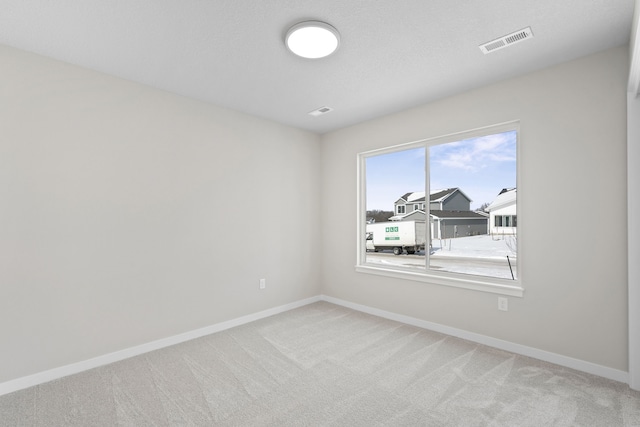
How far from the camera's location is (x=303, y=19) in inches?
79.4

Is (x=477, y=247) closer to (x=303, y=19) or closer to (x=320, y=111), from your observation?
(x=320, y=111)

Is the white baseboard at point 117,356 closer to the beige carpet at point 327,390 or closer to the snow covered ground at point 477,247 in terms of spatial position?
the beige carpet at point 327,390

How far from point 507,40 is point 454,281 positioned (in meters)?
2.26

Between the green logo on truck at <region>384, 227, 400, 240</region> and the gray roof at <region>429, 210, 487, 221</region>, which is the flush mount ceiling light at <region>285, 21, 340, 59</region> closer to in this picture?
the gray roof at <region>429, 210, 487, 221</region>

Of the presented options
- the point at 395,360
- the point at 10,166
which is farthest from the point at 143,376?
the point at 395,360

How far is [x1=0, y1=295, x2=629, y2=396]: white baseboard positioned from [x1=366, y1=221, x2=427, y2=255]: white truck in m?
0.85

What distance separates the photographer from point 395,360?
2709 mm

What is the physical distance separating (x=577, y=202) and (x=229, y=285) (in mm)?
3545

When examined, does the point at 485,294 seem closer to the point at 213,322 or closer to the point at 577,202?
the point at 577,202

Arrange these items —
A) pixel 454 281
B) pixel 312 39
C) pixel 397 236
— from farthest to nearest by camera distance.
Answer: pixel 397 236 < pixel 454 281 < pixel 312 39

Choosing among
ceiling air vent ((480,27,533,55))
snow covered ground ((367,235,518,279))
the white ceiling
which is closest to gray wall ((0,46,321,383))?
the white ceiling

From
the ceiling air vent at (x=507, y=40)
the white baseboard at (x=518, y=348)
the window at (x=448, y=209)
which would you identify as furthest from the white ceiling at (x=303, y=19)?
the white baseboard at (x=518, y=348)

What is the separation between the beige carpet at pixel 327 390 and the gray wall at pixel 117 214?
44cm

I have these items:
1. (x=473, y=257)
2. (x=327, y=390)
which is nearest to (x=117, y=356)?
(x=327, y=390)
